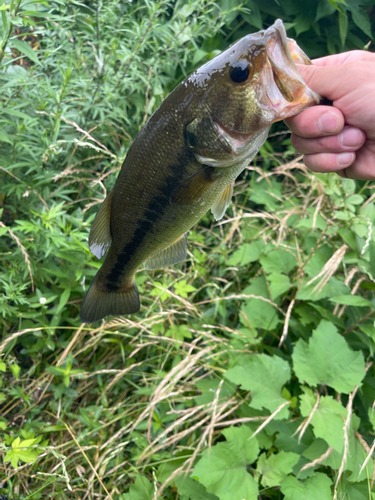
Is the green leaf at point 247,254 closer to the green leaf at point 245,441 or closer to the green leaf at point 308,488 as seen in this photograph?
the green leaf at point 245,441

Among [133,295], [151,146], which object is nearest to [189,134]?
[151,146]

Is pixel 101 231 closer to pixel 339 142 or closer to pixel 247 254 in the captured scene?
pixel 339 142

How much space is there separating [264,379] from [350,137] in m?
1.28

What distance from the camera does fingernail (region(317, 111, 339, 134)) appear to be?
4.46ft

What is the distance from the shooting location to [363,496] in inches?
69.3

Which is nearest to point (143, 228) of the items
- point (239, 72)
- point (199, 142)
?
point (199, 142)

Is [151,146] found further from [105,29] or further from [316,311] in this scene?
[105,29]

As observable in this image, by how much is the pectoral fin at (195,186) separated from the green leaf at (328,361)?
3.79 ft

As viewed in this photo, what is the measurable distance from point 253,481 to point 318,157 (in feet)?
4.93

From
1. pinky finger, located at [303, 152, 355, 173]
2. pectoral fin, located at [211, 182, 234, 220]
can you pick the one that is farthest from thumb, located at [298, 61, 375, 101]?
pectoral fin, located at [211, 182, 234, 220]

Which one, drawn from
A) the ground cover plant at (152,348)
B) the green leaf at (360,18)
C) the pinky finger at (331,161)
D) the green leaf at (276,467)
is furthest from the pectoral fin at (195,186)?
the green leaf at (360,18)

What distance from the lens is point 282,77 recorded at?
1125 millimetres

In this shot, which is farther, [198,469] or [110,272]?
[198,469]

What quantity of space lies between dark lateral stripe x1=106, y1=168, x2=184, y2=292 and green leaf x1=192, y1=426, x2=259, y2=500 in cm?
94
